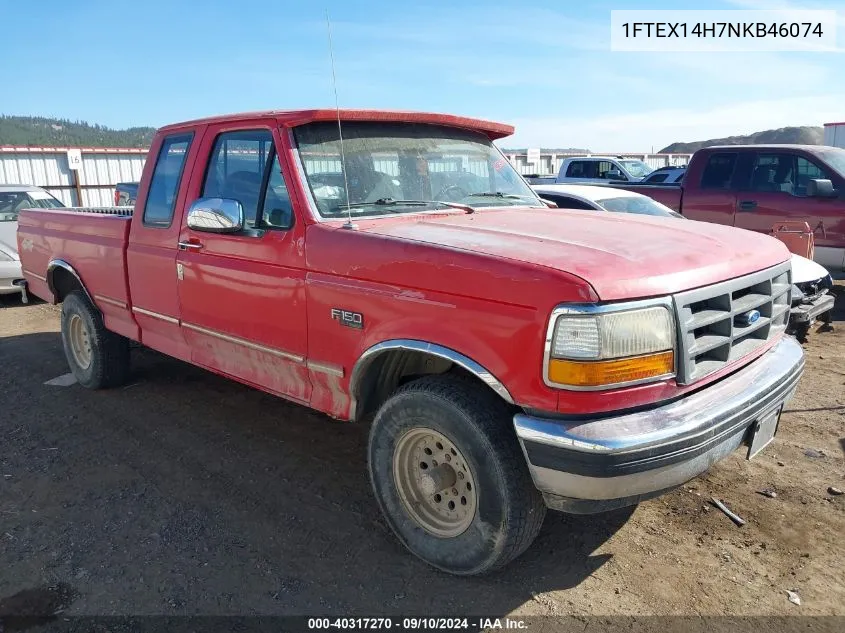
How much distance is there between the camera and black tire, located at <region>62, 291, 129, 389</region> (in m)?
5.48

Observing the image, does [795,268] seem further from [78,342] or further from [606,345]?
[78,342]

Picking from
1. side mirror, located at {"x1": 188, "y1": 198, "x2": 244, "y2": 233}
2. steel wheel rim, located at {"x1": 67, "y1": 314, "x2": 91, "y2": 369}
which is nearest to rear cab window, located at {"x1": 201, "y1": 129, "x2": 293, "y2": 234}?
side mirror, located at {"x1": 188, "y1": 198, "x2": 244, "y2": 233}

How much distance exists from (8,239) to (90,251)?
18.7 ft

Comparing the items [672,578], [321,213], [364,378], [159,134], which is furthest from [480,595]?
[159,134]

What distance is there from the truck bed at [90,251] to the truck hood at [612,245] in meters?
2.50

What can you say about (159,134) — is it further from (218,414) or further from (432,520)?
(432,520)

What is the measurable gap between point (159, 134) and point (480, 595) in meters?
3.71

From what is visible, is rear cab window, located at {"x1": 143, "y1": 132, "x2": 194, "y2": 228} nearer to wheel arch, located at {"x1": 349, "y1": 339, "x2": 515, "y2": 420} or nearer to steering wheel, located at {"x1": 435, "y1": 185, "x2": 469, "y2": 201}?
steering wheel, located at {"x1": 435, "y1": 185, "x2": 469, "y2": 201}

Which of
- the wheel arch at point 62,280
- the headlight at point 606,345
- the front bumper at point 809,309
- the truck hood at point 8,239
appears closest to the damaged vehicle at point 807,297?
the front bumper at point 809,309

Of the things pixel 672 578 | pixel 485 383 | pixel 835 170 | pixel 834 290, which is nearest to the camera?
pixel 485 383

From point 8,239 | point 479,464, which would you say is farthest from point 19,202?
point 479,464

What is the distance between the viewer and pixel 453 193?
4.02m

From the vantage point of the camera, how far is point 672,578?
305 centimetres

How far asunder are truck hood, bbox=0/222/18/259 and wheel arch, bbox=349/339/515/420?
7.97 metres
